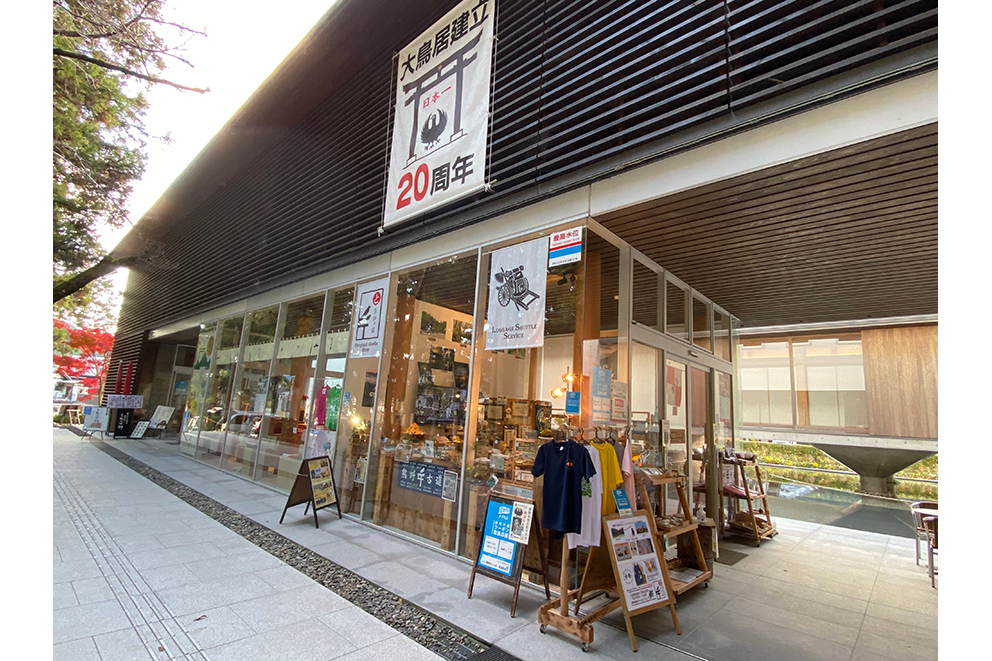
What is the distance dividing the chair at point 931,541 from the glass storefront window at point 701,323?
2979 mm

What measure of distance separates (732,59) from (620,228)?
1.73 meters

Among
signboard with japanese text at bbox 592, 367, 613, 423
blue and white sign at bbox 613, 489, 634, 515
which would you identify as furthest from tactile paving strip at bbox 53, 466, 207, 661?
signboard with japanese text at bbox 592, 367, 613, 423

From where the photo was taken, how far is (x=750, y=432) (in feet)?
41.8

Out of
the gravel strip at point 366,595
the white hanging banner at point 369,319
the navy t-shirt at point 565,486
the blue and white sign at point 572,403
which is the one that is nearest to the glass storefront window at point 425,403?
the white hanging banner at point 369,319

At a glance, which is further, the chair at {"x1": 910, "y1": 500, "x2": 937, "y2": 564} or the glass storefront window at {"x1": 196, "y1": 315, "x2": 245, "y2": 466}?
the glass storefront window at {"x1": 196, "y1": 315, "x2": 245, "y2": 466}

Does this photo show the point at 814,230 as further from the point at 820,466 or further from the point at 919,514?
the point at 820,466

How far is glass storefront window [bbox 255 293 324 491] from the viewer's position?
8078mm

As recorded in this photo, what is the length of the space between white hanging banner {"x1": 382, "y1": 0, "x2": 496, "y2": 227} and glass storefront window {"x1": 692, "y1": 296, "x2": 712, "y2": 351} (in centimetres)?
352

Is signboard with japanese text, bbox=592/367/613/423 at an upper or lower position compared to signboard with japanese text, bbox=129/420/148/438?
upper

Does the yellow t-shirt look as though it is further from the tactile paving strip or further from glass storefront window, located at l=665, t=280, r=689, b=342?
the tactile paving strip

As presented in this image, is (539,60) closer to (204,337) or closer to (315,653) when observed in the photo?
(315,653)

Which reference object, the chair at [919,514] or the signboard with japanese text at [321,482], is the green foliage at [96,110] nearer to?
the signboard with japanese text at [321,482]

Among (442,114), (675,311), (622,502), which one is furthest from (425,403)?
(442,114)

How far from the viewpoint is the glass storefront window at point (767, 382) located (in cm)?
1219
